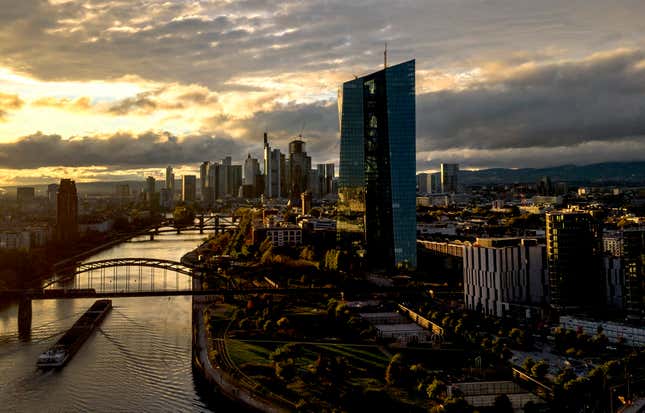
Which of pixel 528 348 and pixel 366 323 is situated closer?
pixel 528 348

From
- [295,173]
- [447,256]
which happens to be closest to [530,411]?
[447,256]

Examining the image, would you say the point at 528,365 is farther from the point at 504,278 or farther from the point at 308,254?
the point at 308,254

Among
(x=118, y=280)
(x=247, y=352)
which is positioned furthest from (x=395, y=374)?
(x=118, y=280)

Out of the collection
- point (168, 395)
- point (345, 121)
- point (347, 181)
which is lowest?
point (168, 395)

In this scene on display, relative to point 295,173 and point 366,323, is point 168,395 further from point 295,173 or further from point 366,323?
point 295,173

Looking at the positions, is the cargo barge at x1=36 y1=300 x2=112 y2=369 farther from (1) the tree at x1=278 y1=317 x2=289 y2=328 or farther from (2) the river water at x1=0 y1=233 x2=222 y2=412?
(1) the tree at x1=278 y1=317 x2=289 y2=328

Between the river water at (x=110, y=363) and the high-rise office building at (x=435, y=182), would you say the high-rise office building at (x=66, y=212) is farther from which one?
the high-rise office building at (x=435, y=182)

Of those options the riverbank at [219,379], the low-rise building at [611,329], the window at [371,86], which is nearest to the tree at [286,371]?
the riverbank at [219,379]
